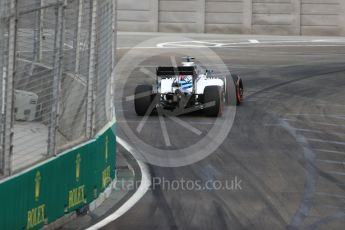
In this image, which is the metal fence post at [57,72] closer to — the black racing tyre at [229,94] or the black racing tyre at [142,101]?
the black racing tyre at [142,101]

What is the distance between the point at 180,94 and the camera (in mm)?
20188

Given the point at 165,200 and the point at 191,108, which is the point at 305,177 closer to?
the point at 165,200

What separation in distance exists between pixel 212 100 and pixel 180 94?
87cm

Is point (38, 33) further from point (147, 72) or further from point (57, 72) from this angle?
point (147, 72)

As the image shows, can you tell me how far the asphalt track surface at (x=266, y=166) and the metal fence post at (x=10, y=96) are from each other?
2.13 meters

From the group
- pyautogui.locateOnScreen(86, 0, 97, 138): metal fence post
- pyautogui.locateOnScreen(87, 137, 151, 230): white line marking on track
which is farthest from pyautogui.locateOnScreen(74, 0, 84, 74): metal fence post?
pyautogui.locateOnScreen(87, 137, 151, 230): white line marking on track

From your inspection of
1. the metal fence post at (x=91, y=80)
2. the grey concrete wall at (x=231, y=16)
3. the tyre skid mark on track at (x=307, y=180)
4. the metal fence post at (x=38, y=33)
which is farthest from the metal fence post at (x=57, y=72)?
the grey concrete wall at (x=231, y=16)

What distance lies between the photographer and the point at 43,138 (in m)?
10.4

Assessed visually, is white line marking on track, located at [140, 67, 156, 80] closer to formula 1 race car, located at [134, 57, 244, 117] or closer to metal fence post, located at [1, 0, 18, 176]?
formula 1 race car, located at [134, 57, 244, 117]

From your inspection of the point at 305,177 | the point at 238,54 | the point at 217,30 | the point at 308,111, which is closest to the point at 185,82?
the point at 308,111

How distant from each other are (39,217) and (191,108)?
36.3ft

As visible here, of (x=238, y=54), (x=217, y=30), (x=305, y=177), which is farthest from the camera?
(x=217, y=30)

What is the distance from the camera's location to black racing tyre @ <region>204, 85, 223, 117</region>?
20.1 metres

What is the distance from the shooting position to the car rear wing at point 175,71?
20.6 metres
